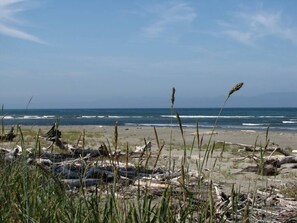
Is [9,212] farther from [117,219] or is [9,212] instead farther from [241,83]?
[241,83]

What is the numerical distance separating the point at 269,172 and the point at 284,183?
971mm

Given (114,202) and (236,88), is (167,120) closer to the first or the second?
(114,202)

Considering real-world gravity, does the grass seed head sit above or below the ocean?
above

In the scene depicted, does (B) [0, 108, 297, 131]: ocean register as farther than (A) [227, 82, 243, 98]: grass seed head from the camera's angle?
Yes

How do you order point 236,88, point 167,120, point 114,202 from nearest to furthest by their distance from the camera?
point 236,88 < point 114,202 < point 167,120

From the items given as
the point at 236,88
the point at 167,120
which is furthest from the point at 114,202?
the point at 167,120

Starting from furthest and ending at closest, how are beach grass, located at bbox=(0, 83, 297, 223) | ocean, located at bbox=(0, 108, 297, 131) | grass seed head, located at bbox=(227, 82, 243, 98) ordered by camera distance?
ocean, located at bbox=(0, 108, 297, 131) → beach grass, located at bbox=(0, 83, 297, 223) → grass seed head, located at bbox=(227, 82, 243, 98)

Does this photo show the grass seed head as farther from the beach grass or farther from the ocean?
the ocean

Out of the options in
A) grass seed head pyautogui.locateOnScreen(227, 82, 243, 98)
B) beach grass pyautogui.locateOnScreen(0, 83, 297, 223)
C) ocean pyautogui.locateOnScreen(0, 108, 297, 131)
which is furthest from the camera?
ocean pyautogui.locateOnScreen(0, 108, 297, 131)

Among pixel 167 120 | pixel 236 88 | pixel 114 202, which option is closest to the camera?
pixel 236 88

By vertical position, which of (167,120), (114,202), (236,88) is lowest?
(167,120)

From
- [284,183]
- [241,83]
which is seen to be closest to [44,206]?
[241,83]

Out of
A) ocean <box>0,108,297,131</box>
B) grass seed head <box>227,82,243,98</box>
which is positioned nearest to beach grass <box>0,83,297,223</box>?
grass seed head <box>227,82,243,98</box>

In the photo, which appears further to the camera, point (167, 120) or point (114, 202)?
point (167, 120)
